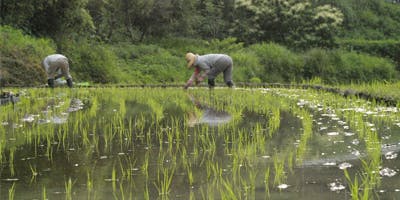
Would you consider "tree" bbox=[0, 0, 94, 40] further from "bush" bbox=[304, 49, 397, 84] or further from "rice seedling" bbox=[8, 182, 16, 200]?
"rice seedling" bbox=[8, 182, 16, 200]

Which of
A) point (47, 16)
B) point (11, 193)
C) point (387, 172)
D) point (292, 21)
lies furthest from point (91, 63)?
point (387, 172)

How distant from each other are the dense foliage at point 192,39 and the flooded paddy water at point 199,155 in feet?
32.8

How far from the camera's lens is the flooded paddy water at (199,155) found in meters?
3.74

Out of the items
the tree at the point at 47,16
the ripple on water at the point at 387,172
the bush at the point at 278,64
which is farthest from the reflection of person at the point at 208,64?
the bush at the point at 278,64

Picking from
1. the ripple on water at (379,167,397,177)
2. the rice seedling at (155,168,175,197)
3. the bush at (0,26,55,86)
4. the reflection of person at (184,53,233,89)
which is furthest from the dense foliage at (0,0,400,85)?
the ripple on water at (379,167,397,177)

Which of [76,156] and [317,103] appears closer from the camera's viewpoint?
[76,156]

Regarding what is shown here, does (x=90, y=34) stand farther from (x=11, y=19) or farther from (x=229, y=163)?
(x=229, y=163)

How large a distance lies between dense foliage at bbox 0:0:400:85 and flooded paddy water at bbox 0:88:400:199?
10.0 metres

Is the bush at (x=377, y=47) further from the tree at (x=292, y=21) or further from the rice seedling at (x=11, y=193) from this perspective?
the rice seedling at (x=11, y=193)

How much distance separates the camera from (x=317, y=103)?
10586 mm

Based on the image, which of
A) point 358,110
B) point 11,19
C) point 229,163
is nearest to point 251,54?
point 11,19

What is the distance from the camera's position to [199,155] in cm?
504

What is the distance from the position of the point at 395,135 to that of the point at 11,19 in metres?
15.3

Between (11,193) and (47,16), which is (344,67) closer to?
(47,16)
